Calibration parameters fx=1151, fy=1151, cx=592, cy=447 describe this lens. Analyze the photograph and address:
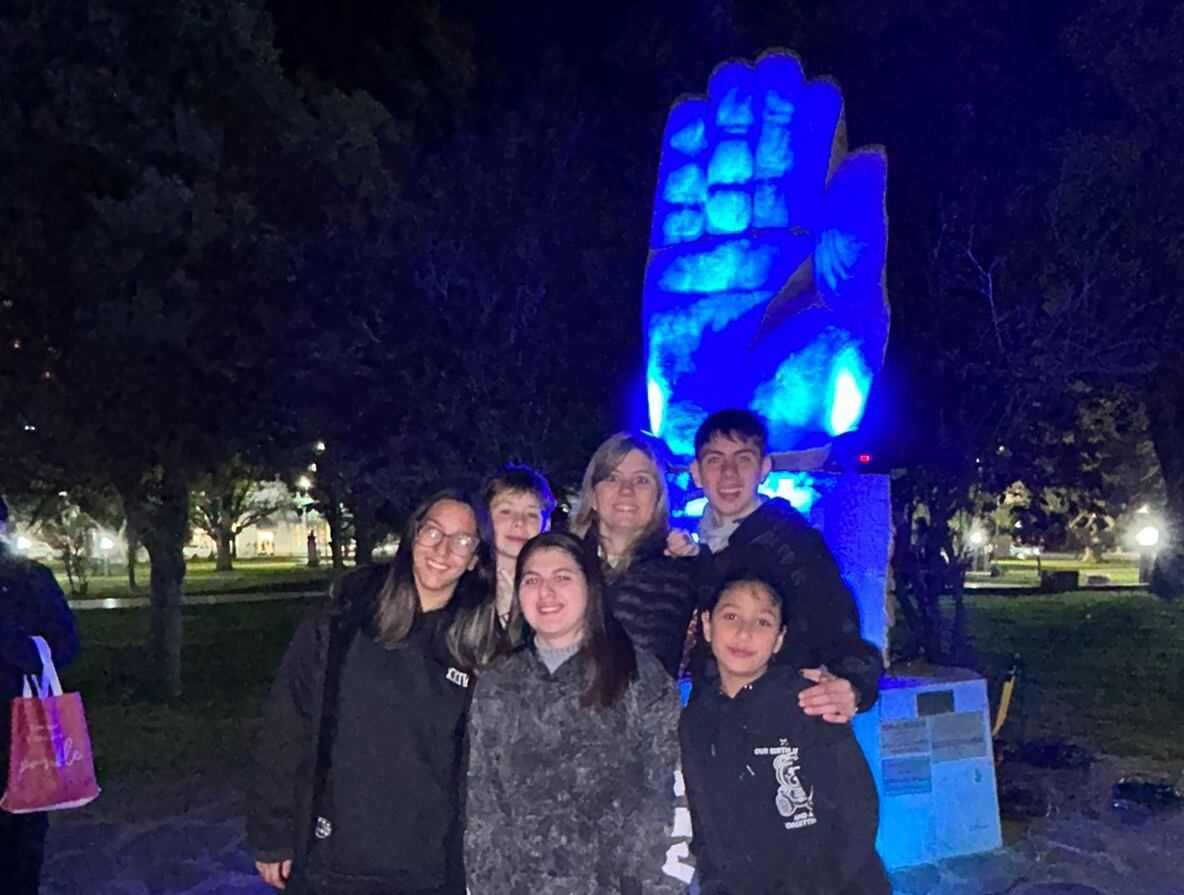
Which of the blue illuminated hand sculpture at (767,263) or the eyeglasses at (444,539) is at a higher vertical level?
the blue illuminated hand sculpture at (767,263)

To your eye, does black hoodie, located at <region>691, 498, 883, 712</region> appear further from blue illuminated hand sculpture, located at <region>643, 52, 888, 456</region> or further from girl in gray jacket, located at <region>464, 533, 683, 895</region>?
blue illuminated hand sculpture, located at <region>643, 52, 888, 456</region>

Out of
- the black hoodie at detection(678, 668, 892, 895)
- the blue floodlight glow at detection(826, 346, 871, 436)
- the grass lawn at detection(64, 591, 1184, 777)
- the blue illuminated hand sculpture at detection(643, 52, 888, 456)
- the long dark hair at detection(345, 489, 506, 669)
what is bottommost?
the grass lawn at detection(64, 591, 1184, 777)

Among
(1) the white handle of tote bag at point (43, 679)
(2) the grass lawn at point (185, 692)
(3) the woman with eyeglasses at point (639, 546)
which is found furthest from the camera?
(2) the grass lawn at point (185, 692)

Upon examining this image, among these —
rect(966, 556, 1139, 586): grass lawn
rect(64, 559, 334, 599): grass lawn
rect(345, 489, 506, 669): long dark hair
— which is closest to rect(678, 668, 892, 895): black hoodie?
rect(345, 489, 506, 669): long dark hair

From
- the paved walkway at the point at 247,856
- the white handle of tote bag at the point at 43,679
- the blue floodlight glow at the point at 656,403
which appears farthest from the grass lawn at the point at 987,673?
the white handle of tote bag at the point at 43,679

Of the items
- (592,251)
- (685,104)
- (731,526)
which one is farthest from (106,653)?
(731,526)

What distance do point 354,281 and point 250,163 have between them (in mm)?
1243

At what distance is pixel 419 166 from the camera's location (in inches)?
344

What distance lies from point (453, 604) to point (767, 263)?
2540 millimetres

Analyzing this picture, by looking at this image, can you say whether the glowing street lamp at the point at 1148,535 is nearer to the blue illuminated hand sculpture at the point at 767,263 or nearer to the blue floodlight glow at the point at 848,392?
the blue illuminated hand sculpture at the point at 767,263

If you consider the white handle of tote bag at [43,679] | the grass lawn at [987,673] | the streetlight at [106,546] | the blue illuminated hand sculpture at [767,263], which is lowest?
the grass lawn at [987,673]

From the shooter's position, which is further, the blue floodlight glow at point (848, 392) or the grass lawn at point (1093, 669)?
the grass lawn at point (1093, 669)

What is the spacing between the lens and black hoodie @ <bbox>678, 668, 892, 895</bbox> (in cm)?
246

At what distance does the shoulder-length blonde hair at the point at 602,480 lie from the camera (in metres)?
2.92
